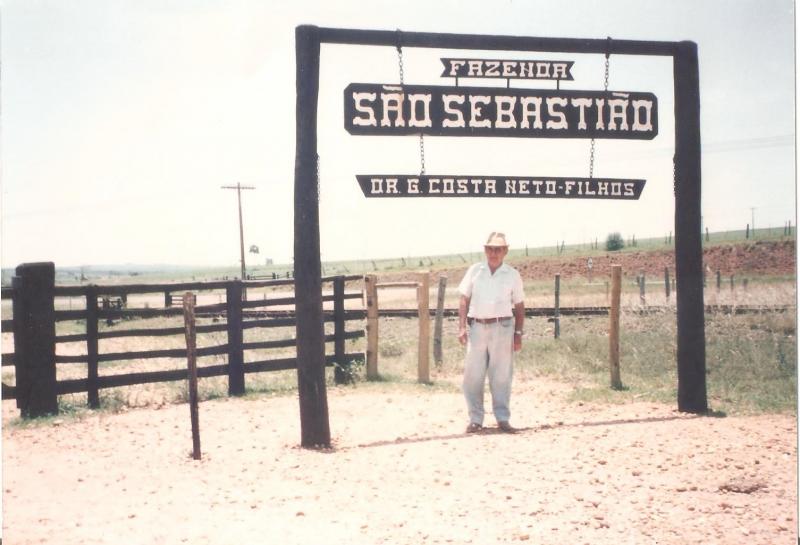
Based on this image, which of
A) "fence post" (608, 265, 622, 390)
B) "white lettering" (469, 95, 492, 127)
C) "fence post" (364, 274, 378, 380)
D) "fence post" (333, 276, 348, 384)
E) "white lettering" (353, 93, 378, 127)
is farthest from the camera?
"fence post" (364, 274, 378, 380)

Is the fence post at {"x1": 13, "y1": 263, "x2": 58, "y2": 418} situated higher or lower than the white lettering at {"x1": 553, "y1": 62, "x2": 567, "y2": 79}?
lower

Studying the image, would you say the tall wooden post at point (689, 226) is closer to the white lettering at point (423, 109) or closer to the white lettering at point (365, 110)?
the white lettering at point (423, 109)

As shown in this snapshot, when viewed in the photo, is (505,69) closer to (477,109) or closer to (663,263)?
(477,109)

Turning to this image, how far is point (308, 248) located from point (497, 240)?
189cm

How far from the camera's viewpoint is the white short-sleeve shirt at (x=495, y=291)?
241 inches

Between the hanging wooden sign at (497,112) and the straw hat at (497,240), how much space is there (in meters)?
1.04

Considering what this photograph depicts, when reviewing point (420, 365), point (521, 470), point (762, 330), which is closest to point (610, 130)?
point (521, 470)

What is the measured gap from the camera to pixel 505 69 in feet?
20.2

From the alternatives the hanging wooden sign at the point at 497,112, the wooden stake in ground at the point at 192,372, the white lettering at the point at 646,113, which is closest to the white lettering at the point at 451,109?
the hanging wooden sign at the point at 497,112

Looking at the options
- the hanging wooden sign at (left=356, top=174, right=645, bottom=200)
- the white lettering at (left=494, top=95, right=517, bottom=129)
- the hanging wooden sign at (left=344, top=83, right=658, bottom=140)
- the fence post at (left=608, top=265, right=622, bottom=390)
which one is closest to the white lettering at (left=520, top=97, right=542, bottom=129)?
the hanging wooden sign at (left=344, top=83, right=658, bottom=140)

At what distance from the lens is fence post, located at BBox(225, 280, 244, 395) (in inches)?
330

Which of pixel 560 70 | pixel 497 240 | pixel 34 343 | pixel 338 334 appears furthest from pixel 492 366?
pixel 34 343

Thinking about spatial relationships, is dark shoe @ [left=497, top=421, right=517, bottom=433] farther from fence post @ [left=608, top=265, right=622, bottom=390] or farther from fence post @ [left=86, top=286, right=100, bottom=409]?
fence post @ [left=86, top=286, right=100, bottom=409]

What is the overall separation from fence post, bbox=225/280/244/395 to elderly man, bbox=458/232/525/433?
3.59m
